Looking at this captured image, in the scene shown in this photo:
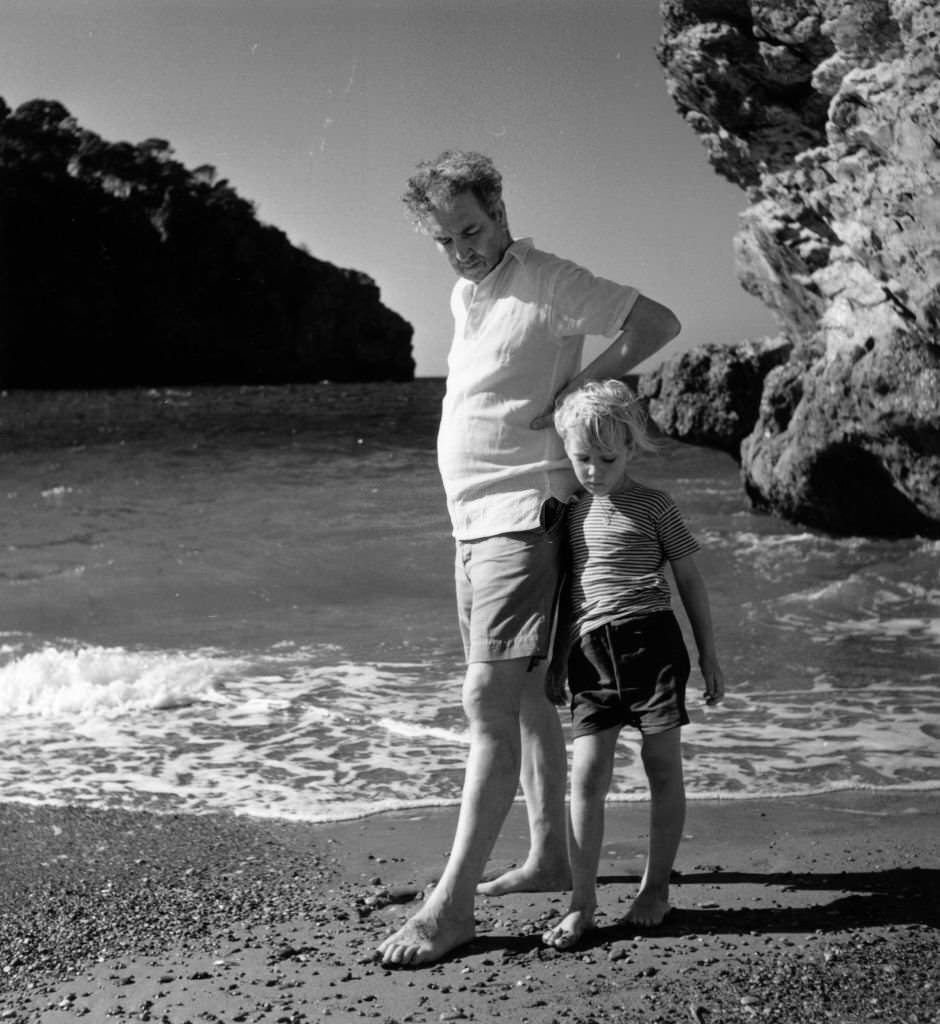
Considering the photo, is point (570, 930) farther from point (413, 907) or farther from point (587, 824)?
point (413, 907)

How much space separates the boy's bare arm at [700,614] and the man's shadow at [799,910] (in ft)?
1.80

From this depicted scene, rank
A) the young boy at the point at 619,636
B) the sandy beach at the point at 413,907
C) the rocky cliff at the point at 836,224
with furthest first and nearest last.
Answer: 1. the rocky cliff at the point at 836,224
2. the young boy at the point at 619,636
3. the sandy beach at the point at 413,907

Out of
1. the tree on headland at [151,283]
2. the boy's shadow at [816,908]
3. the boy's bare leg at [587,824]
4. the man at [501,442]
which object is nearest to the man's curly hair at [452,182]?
the man at [501,442]

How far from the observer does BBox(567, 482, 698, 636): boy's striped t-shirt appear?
3.05 m

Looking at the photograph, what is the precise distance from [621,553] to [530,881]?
930 mm

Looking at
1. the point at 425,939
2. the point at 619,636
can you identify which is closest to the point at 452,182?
the point at 619,636

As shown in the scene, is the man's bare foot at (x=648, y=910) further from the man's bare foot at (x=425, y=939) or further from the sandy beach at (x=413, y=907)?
the man's bare foot at (x=425, y=939)

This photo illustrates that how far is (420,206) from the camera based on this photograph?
3.03 m

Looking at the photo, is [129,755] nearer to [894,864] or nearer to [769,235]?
[894,864]

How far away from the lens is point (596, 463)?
300 centimetres

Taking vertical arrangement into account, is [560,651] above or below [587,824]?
above

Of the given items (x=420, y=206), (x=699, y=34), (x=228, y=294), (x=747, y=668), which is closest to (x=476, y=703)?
(x=420, y=206)

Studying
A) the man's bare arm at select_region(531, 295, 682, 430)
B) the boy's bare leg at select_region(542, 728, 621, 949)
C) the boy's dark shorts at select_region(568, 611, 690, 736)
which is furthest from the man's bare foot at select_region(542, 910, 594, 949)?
the man's bare arm at select_region(531, 295, 682, 430)

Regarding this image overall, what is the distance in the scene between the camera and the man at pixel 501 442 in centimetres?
298
